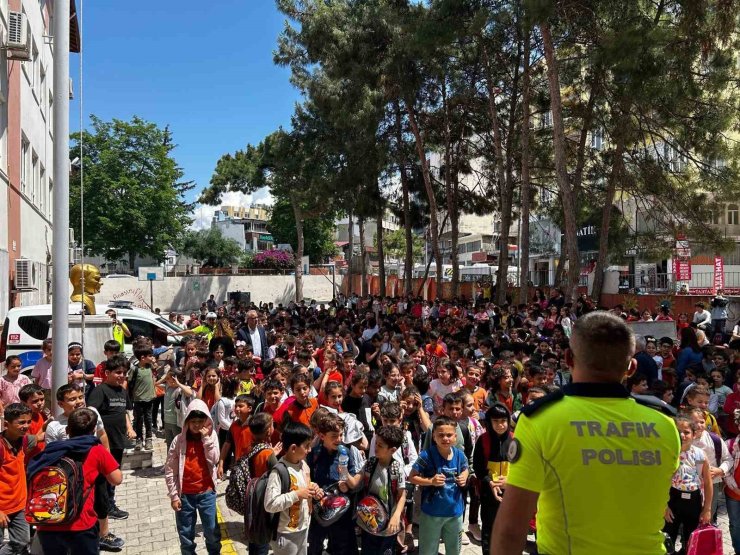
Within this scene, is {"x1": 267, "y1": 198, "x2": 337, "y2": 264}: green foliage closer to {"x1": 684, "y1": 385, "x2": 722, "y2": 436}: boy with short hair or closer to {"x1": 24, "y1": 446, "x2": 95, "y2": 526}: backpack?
{"x1": 684, "y1": 385, "x2": 722, "y2": 436}: boy with short hair

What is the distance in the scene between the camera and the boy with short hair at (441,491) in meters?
4.99

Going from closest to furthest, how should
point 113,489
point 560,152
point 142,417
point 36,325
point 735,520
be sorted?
point 735,520
point 113,489
point 142,417
point 36,325
point 560,152

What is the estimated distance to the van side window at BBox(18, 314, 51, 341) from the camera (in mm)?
11766

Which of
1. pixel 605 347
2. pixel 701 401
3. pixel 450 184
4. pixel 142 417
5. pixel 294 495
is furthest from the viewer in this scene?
pixel 450 184

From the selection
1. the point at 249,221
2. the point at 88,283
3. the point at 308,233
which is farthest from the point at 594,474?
the point at 249,221

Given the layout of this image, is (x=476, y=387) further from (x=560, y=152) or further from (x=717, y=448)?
(x=560, y=152)

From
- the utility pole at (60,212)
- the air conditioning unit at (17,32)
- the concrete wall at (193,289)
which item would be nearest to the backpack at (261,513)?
the utility pole at (60,212)

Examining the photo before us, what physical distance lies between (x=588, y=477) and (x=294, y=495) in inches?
105

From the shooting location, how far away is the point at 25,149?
1986 cm

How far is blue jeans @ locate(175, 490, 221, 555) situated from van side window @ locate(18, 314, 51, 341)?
786 centimetres

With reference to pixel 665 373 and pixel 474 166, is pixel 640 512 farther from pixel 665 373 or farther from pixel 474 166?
pixel 474 166

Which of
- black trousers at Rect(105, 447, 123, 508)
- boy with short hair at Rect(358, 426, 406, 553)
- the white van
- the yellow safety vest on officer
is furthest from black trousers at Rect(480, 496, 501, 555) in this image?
the white van

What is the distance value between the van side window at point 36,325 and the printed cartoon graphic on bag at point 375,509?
9046 mm

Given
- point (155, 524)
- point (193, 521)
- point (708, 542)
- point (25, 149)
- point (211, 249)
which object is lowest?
point (155, 524)
